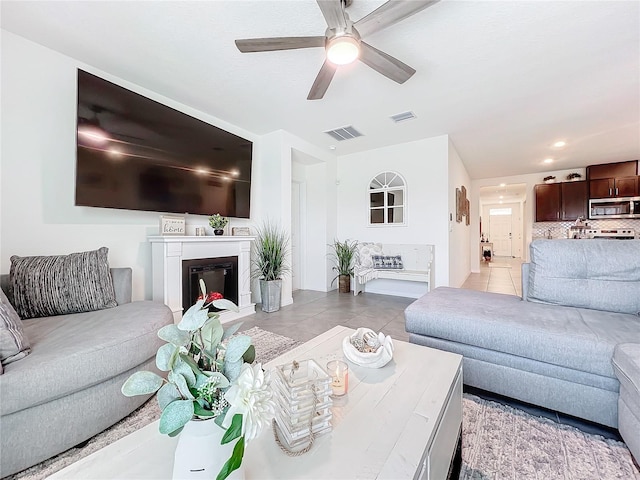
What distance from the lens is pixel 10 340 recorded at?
1225mm

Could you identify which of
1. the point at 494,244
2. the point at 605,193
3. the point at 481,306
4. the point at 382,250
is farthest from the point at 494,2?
the point at 494,244

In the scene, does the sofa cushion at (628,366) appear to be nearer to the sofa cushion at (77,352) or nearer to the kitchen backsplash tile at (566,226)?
the sofa cushion at (77,352)

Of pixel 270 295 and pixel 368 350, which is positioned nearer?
pixel 368 350

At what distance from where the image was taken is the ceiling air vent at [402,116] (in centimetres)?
348

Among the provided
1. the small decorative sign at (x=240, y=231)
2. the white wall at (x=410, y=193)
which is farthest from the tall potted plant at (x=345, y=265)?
the small decorative sign at (x=240, y=231)

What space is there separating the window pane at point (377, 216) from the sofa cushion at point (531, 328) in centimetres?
286

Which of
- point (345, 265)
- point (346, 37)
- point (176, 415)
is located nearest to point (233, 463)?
point (176, 415)

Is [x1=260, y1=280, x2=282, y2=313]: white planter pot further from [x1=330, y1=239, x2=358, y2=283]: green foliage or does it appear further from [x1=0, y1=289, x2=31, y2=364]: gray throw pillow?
[x1=0, y1=289, x2=31, y2=364]: gray throw pillow

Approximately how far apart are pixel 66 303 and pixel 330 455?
2166 millimetres

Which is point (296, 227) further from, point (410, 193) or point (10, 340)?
point (10, 340)

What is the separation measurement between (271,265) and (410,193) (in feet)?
8.65

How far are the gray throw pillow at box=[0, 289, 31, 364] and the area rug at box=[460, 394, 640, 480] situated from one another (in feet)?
6.81

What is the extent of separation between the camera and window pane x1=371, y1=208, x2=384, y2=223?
15.8 ft

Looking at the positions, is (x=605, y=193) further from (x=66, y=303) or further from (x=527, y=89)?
(x=66, y=303)
